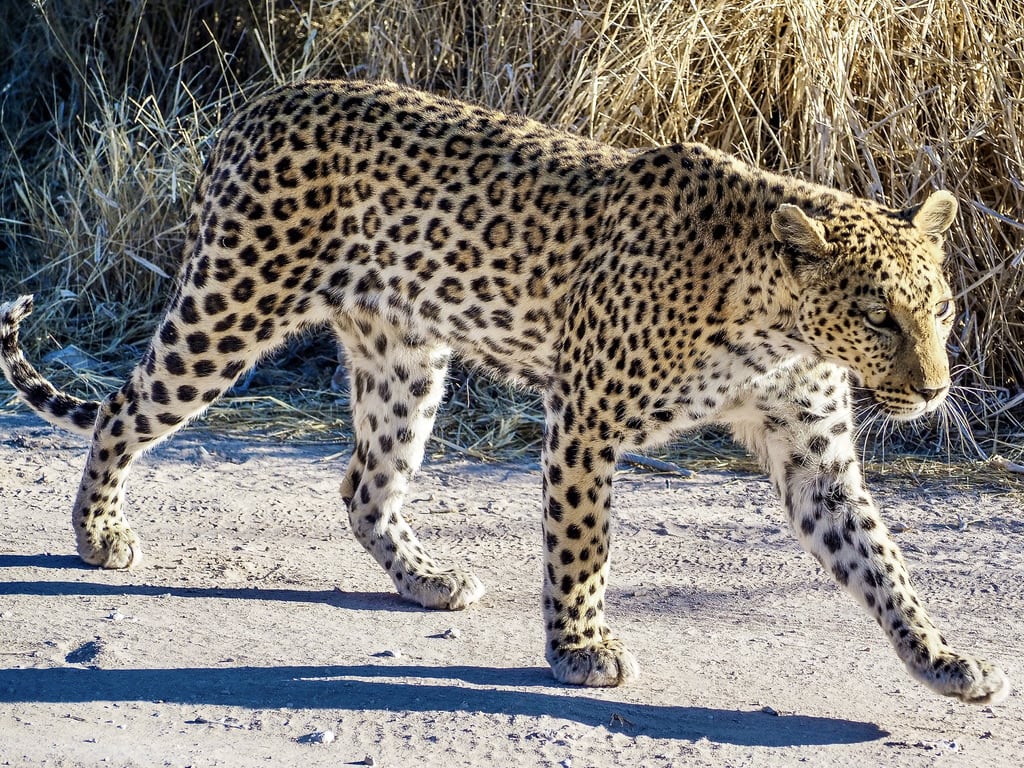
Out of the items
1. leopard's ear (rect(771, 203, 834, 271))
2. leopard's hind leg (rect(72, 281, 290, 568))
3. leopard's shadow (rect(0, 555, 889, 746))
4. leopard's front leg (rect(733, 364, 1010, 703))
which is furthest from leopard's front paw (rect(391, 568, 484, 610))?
leopard's ear (rect(771, 203, 834, 271))

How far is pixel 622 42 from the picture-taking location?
298 inches

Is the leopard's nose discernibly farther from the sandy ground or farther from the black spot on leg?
the sandy ground

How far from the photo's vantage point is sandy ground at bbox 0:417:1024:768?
4.05 m

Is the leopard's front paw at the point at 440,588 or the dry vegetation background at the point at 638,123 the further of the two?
the dry vegetation background at the point at 638,123

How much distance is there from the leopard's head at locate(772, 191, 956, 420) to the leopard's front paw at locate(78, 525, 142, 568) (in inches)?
100

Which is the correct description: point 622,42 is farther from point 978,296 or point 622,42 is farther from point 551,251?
point 551,251

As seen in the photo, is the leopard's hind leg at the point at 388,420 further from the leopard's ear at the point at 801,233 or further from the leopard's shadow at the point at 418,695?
the leopard's ear at the point at 801,233

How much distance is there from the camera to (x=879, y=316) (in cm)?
421

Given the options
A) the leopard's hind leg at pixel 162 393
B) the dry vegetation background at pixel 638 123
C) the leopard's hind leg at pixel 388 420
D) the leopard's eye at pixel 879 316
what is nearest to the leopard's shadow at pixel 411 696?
the leopard's hind leg at pixel 388 420

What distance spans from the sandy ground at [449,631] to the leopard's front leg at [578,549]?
0.47ft

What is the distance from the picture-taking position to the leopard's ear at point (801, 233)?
422 centimetres

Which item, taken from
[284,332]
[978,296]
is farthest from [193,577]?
[978,296]

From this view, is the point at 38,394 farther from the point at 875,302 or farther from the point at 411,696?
the point at 875,302

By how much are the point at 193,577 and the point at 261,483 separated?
105 centimetres
